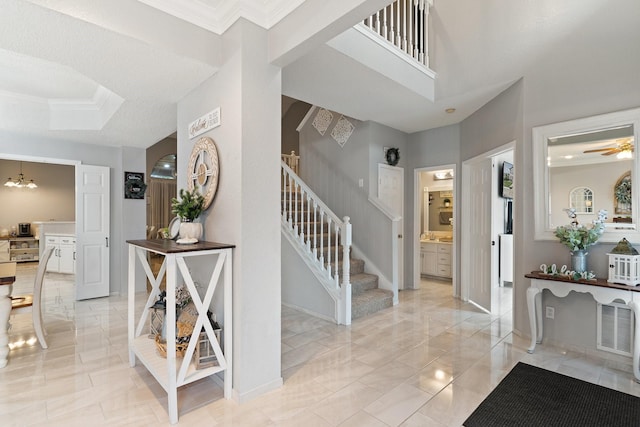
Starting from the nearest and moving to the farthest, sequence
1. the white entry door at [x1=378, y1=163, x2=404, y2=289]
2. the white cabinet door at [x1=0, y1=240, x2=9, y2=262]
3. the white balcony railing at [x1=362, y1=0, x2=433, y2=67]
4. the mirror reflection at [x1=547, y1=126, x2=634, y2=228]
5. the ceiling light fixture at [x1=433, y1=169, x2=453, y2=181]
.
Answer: the mirror reflection at [x1=547, y1=126, x2=634, y2=228] → the white balcony railing at [x1=362, y1=0, x2=433, y2=67] → the white entry door at [x1=378, y1=163, x2=404, y2=289] → the ceiling light fixture at [x1=433, y1=169, x2=453, y2=181] → the white cabinet door at [x1=0, y1=240, x2=9, y2=262]

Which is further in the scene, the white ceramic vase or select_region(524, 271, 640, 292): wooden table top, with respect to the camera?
select_region(524, 271, 640, 292): wooden table top

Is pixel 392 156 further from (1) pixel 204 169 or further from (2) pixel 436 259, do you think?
(1) pixel 204 169

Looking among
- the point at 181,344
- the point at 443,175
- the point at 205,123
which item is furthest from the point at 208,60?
the point at 443,175

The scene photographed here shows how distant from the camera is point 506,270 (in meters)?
5.39

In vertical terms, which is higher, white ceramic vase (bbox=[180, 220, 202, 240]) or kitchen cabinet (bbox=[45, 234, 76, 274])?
white ceramic vase (bbox=[180, 220, 202, 240])

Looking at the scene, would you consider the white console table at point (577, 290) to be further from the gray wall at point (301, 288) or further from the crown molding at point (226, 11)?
the crown molding at point (226, 11)

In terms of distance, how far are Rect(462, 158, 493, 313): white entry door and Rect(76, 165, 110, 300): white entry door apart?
18.7 ft

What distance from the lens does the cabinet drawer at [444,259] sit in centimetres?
609


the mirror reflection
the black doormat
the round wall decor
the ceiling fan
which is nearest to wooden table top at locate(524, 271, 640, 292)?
the mirror reflection

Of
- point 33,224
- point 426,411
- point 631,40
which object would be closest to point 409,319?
point 426,411

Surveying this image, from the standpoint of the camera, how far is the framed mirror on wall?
273 cm

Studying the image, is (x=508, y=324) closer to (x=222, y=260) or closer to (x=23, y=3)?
(x=222, y=260)

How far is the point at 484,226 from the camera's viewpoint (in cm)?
442

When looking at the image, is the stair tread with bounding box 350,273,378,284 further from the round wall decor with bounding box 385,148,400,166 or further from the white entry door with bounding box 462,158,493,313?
the round wall decor with bounding box 385,148,400,166
